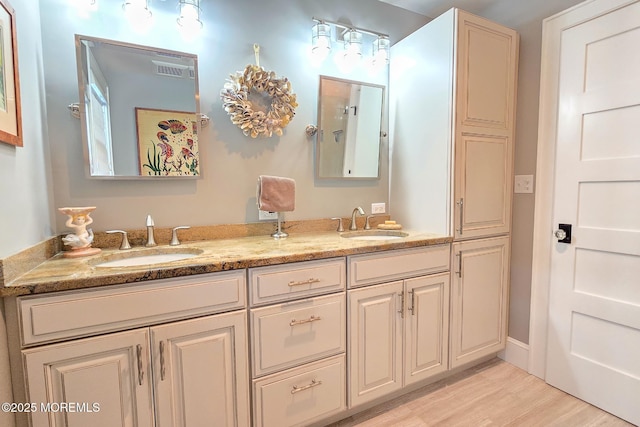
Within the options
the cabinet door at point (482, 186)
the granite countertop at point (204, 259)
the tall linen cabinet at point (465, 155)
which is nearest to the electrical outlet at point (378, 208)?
the tall linen cabinet at point (465, 155)

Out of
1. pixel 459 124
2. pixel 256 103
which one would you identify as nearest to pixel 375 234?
pixel 459 124

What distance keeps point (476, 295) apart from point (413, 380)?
2.16ft

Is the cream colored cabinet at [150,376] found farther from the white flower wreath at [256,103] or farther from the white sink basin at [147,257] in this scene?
the white flower wreath at [256,103]

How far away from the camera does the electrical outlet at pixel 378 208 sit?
2193 millimetres

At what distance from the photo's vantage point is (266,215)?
5.99 feet

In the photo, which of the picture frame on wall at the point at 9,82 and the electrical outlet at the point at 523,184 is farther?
the electrical outlet at the point at 523,184

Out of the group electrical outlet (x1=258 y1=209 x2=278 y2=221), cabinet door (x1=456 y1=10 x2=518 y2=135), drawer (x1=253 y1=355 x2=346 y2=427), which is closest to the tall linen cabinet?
cabinet door (x1=456 y1=10 x2=518 y2=135)

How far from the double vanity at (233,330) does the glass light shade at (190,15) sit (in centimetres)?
111

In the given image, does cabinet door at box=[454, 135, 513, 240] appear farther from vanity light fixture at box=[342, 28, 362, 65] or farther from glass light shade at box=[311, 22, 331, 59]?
glass light shade at box=[311, 22, 331, 59]

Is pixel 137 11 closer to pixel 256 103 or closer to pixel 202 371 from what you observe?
pixel 256 103

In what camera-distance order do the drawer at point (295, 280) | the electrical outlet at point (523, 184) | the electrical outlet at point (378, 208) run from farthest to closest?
the electrical outlet at point (378, 208) → the electrical outlet at point (523, 184) → the drawer at point (295, 280)

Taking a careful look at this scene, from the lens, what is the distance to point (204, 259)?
1232 mm

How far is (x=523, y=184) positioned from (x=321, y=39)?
61.9 inches

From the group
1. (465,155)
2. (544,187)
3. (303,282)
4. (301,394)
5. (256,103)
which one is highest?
(256,103)
